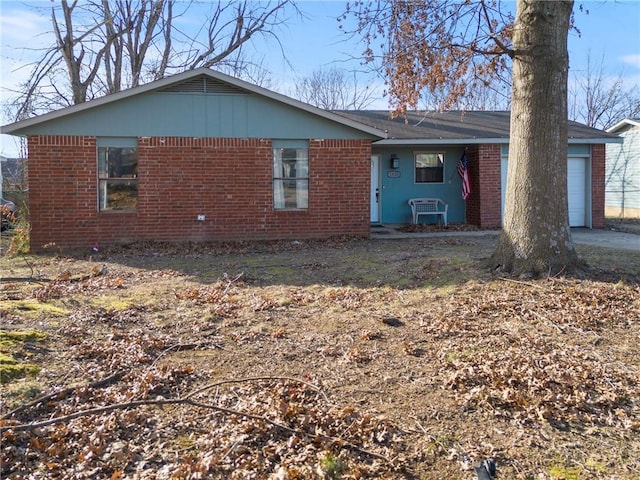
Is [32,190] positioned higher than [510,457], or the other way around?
[32,190]

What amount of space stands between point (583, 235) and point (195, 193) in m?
9.96

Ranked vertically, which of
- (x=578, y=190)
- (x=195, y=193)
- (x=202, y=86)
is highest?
(x=202, y=86)

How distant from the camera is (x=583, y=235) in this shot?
14.8 metres

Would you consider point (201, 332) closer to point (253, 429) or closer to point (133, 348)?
point (133, 348)

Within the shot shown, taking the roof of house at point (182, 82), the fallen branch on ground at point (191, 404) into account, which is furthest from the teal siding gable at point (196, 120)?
the fallen branch on ground at point (191, 404)

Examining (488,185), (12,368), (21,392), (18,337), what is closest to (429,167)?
(488,185)

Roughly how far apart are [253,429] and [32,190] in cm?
1056

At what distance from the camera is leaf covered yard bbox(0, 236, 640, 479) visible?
333cm

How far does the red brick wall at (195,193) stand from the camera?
12.3m

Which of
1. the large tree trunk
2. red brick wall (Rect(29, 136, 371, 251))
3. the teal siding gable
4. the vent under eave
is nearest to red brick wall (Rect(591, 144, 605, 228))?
red brick wall (Rect(29, 136, 371, 251))

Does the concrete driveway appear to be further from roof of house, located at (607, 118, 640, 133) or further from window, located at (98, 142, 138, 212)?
window, located at (98, 142, 138, 212)

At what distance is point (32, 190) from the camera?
12156mm

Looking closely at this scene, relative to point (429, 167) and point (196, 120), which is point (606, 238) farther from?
point (196, 120)

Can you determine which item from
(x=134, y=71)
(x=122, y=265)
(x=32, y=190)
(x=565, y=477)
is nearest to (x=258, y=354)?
(x=565, y=477)
